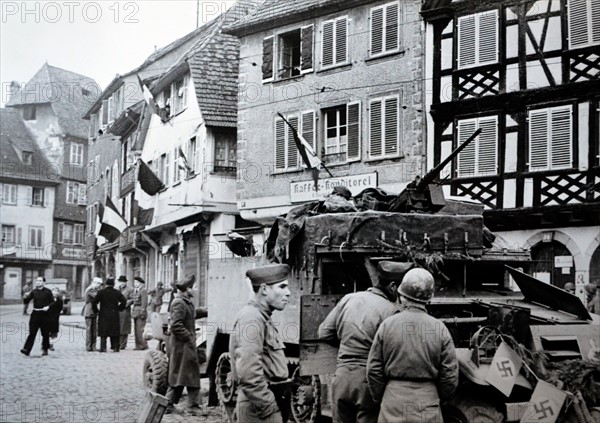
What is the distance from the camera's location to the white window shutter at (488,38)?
63.3ft

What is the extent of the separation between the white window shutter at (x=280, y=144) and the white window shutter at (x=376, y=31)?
3736 mm

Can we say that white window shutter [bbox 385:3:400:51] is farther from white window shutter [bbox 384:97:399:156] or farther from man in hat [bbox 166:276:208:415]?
man in hat [bbox 166:276:208:415]

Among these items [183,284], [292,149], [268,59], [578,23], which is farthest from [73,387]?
[268,59]

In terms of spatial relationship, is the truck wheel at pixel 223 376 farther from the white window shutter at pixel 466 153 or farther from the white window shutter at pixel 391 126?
the white window shutter at pixel 391 126

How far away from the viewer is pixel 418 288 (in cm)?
554

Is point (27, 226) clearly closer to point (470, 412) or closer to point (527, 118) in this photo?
point (527, 118)

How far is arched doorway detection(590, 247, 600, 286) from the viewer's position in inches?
696

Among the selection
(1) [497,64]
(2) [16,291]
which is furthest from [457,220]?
(2) [16,291]

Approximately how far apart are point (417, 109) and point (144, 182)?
1054cm

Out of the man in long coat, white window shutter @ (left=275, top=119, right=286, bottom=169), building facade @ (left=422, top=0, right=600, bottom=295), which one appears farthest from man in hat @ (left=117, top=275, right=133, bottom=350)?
building facade @ (left=422, top=0, right=600, bottom=295)

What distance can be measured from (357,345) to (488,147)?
13941mm

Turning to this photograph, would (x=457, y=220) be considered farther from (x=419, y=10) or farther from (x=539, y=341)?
(x=419, y=10)

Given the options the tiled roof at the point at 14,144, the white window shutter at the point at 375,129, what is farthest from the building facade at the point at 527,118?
the tiled roof at the point at 14,144

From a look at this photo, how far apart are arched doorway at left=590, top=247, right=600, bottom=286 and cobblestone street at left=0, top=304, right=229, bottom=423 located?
9123 millimetres
